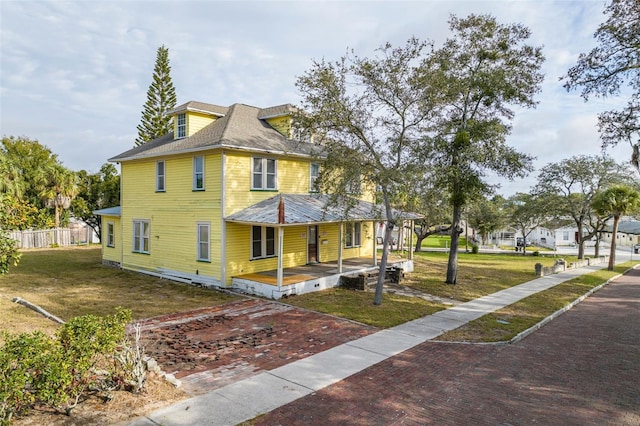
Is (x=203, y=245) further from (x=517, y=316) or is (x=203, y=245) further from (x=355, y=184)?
(x=517, y=316)

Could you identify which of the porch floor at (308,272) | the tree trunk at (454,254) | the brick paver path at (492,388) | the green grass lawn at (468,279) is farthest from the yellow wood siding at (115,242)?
the brick paver path at (492,388)

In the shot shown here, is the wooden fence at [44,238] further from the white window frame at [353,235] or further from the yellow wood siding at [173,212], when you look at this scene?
the white window frame at [353,235]

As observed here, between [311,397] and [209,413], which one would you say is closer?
[209,413]

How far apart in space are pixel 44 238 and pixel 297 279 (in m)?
27.8

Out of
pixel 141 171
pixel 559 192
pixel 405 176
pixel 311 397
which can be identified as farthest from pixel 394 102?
pixel 559 192

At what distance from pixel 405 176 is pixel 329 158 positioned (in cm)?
291

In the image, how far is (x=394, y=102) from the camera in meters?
14.1

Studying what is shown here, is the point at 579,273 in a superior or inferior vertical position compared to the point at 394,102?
inferior

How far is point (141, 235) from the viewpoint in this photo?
2031 cm

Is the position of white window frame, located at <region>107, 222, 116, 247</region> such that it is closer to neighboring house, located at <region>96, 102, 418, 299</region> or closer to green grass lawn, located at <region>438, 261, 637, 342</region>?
neighboring house, located at <region>96, 102, 418, 299</region>

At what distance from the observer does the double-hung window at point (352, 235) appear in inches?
905

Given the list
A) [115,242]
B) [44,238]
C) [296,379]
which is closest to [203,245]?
[115,242]

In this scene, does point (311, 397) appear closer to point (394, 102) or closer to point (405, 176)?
point (405, 176)

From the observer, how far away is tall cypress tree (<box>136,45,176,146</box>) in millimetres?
38406
